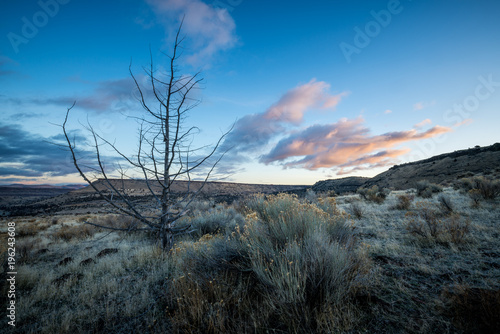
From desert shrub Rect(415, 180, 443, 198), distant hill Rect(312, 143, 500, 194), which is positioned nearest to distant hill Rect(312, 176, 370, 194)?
distant hill Rect(312, 143, 500, 194)

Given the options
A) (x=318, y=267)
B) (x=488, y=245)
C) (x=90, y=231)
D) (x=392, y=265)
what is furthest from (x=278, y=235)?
(x=90, y=231)

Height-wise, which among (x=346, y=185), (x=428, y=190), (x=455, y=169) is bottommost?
(x=428, y=190)

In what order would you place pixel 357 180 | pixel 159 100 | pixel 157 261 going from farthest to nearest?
pixel 357 180 → pixel 157 261 → pixel 159 100

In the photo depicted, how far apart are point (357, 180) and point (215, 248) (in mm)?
56366

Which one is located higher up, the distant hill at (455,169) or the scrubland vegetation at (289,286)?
the distant hill at (455,169)

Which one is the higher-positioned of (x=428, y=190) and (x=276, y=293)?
(x=428, y=190)

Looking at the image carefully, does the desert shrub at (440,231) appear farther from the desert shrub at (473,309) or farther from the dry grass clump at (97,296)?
the dry grass clump at (97,296)

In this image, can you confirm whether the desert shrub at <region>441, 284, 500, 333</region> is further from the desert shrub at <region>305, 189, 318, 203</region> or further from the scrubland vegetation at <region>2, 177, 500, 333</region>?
the desert shrub at <region>305, 189, 318, 203</region>

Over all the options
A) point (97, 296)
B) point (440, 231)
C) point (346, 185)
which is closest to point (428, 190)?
point (440, 231)

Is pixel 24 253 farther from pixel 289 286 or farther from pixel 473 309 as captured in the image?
pixel 473 309

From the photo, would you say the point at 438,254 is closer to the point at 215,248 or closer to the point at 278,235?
the point at 278,235

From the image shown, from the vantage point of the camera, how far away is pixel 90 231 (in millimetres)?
10289

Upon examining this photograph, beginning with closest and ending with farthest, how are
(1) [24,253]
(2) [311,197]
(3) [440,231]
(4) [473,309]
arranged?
(4) [473,309] < (3) [440,231] < (1) [24,253] < (2) [311,197]

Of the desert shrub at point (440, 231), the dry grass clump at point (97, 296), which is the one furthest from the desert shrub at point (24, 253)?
the desert shrub at point (440, 231)
